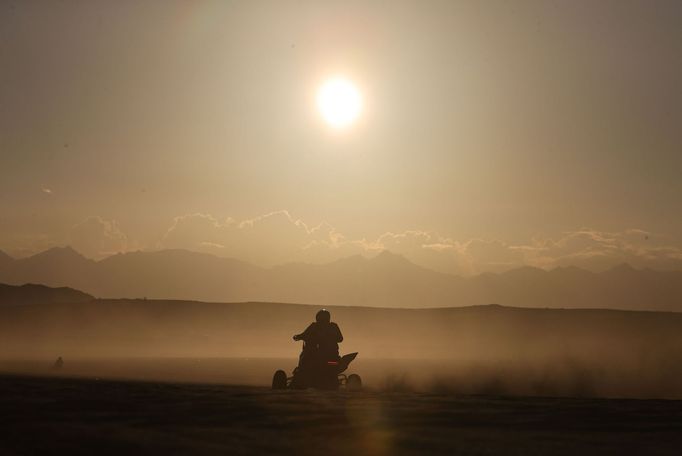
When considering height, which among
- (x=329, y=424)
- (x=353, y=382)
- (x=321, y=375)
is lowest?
(x=329, y=424)

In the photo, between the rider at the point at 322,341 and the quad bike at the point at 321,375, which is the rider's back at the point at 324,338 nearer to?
the rider at the point at 322,341

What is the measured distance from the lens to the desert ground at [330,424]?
12547mm

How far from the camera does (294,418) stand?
1645cm

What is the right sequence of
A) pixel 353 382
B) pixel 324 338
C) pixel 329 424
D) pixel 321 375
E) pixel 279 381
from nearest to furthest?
pixel 329 424
pixel 279 381
pixel 321 375
pixel 324 338
pixel 353 382

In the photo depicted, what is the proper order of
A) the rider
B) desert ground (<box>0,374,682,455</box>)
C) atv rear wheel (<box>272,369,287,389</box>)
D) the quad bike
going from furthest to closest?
the rider → the quad bike → atv rear wheel (<box>272,369,287,389</box>) → desert ground (<box>0,374,682,455</box>)

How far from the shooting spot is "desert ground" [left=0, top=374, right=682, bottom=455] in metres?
12.5

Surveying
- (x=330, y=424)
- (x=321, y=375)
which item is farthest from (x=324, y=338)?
(x=330, y=424)

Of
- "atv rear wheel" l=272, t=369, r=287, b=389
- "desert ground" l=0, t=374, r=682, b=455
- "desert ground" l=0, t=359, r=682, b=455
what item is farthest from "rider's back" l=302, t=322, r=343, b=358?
"desert ground" l=0, t=374, r=682, b=455

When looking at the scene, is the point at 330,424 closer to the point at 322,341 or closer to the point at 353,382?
the point at 322,341

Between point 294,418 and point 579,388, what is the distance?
22.4 m

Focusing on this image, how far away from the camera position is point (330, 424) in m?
15.6

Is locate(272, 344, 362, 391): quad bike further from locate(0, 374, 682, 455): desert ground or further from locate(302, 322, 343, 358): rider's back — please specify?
locate(0, 374, 682, 455): desert ground

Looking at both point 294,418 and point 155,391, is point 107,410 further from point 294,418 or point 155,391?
point 155,391

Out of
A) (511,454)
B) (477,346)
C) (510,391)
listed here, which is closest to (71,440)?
(511,454)
